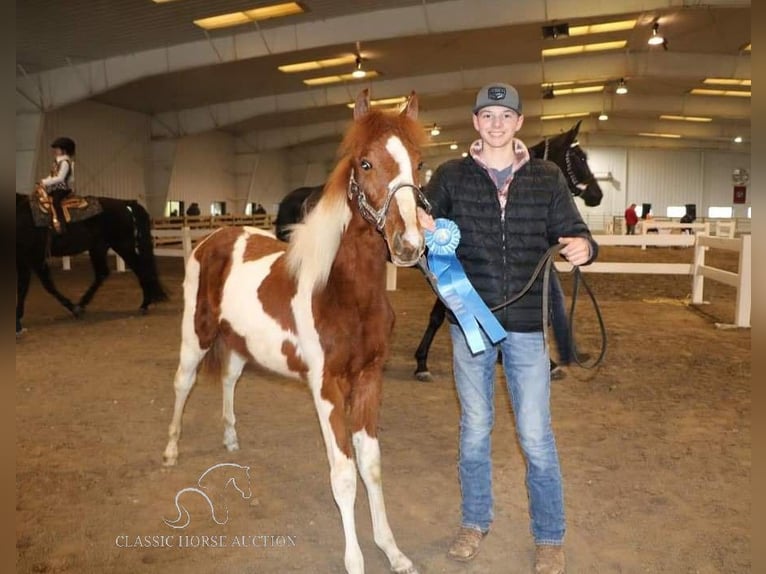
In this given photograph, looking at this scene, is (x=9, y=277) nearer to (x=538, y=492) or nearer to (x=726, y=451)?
(x=538, y=492)

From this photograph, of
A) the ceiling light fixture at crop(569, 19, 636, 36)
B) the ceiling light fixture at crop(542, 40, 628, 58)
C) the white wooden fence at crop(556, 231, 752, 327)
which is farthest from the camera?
the ceiling light fixture at crop(542, 40, 628, 58)

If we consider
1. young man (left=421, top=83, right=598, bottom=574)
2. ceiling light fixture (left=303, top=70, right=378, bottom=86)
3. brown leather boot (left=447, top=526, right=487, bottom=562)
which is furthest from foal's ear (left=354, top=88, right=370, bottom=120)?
ceiling light fixture (left=303, top=70, right=378, bottom=86)

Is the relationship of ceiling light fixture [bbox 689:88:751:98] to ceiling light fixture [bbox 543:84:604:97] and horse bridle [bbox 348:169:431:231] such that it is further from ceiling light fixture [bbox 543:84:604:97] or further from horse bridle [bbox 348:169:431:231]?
horse bridle [bbox 348:169:431:231]

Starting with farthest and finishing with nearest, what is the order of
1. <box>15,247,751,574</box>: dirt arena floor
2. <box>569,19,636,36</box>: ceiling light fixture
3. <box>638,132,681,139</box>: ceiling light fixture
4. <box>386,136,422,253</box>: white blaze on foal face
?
1. <box>638,132,681,139</box>: ceiling light fixture
2. <box>569,19,636,36</box>: ceiling light fixture
3. <box>15,247,751,574</box>: dirt arena floor
4. <box>386,136,422,253</box>: white blaze on foal face

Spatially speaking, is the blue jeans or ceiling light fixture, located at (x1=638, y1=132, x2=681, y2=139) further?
ceiling light fixture, located at (x1=638, y1=132, x2=681, y2=139)

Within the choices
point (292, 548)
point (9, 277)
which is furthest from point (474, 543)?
point (9, 277)

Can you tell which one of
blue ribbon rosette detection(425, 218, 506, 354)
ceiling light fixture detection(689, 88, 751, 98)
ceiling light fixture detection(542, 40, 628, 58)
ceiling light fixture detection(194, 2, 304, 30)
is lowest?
blue ribbon rosette detection(425, 218, 506, 354)

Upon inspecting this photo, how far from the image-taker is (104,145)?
822 inches

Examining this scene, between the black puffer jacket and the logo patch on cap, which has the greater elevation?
the logo patch on cap

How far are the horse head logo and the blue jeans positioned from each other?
4.20ft

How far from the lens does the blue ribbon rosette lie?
237 centimetres

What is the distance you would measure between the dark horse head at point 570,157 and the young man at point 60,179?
19.7ft

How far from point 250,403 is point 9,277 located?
13.7ft

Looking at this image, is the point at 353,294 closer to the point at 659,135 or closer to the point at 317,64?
the point at 317,64
